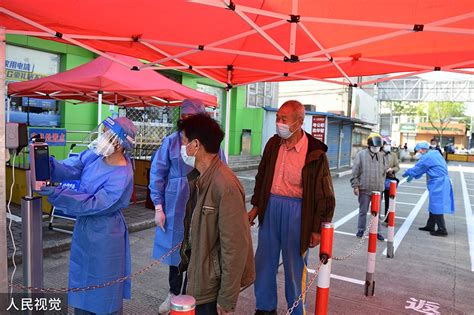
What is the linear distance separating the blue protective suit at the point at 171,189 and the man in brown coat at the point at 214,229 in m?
1.43

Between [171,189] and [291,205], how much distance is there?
115 cm

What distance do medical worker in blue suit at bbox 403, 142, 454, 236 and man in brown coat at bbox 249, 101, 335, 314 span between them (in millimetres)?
5143

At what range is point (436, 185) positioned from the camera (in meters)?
7.60

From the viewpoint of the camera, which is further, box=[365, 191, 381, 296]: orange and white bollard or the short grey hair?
box=[365, 191, 381, 296]: orange and white bollard

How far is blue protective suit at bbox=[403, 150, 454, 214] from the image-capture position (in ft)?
24.5

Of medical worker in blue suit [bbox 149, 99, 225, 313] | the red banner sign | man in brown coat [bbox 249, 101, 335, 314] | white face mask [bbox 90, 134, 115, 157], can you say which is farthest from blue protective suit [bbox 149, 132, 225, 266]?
the red banner sign

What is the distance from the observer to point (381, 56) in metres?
4.81

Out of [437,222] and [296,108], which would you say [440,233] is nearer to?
[437,222]

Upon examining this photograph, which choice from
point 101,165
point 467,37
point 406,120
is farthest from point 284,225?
point 406,120

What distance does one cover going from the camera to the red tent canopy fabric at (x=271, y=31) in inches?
131

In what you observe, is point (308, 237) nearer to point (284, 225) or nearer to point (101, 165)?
point (284, 225)

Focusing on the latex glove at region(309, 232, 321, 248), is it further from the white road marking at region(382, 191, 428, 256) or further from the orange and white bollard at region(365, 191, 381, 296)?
the white road marking at region(382, 191, 428, 256)

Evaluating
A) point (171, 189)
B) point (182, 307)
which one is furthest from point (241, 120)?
point (182, 307)

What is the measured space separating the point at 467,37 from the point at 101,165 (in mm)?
3709
